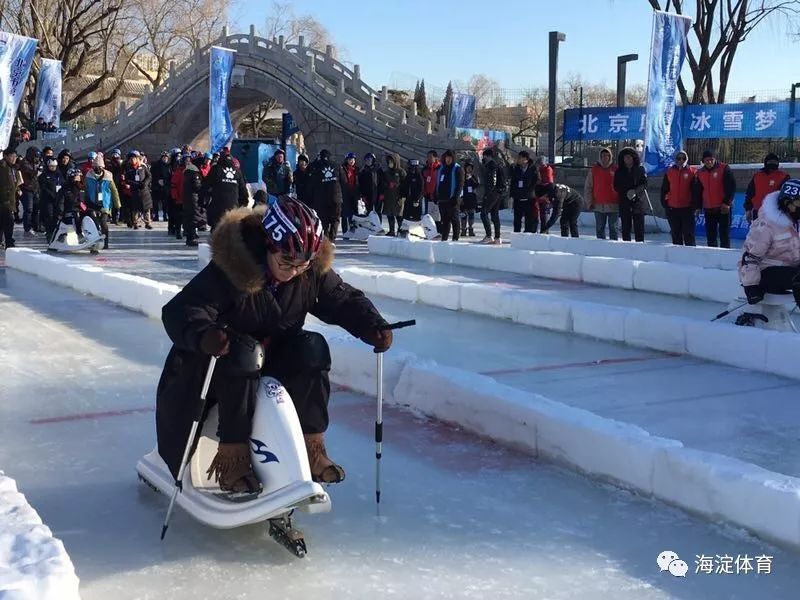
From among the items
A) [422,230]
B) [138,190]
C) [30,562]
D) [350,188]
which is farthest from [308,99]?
[30,562]

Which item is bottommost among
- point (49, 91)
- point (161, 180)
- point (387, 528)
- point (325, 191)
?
point (387, 528)

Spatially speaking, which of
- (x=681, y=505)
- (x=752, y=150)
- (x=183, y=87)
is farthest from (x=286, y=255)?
(x=183, y=87)

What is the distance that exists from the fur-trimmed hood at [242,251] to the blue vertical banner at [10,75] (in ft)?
44.9

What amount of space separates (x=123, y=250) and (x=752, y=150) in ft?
42.0

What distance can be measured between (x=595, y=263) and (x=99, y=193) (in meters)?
7.33

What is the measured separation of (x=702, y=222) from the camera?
1808cm

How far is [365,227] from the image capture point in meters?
17.3

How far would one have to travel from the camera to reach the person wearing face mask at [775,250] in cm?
696

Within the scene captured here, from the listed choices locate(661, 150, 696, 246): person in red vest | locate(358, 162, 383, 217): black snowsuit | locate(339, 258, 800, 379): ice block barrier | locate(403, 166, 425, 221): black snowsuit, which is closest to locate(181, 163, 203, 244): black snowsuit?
locate(358, 162, 383, 217): black snowsuit

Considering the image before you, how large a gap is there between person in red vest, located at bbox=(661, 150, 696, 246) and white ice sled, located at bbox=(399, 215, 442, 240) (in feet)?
13.6

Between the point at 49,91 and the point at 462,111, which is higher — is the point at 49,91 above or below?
below

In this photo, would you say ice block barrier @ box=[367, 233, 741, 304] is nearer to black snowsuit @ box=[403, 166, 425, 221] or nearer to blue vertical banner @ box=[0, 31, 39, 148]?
black snowsuit @ box=[403, 166, 425, 221]

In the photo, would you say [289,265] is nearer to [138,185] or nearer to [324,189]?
[324,189]

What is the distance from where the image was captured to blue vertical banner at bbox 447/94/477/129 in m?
35.7
